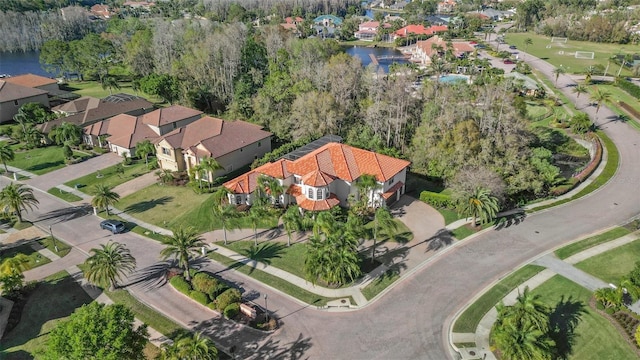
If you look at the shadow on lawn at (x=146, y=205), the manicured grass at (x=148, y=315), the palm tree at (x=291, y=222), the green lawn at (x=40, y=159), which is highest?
the palm tree at (x=291, y=222)

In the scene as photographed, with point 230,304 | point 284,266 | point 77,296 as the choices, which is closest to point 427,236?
point 284,266

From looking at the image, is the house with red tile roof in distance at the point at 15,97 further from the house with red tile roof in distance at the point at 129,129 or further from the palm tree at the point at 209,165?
the palm tree at the point at 209,165

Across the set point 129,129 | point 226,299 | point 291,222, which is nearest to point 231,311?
point 226,299

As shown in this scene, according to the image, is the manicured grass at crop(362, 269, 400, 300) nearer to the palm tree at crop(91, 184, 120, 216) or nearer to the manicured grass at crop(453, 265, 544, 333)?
the manicured grass at crop(453, 265, 544, 333)

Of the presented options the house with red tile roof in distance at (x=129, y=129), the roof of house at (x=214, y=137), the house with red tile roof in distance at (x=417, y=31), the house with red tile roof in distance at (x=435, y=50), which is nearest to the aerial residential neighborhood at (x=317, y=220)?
the roof of house at (x=214, y=137)

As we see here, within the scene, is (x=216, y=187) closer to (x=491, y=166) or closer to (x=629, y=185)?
(x=491, y=166)

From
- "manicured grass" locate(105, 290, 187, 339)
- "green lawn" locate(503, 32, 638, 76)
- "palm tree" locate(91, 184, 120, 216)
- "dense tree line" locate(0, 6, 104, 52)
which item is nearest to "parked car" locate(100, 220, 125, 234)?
"palm tree" locate(91, 184, 120, 216)

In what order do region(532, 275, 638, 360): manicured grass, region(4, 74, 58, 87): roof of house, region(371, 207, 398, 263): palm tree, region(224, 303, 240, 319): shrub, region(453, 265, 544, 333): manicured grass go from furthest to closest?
region(4, 74, 58, 87): roof of house < region(371, 207, 398, 263): palm tree < region(224, 303, 240, 319): shrub < region(453, 265, 544, 333): manicured grass < region(532, 275, 638, 360): manicured grass
